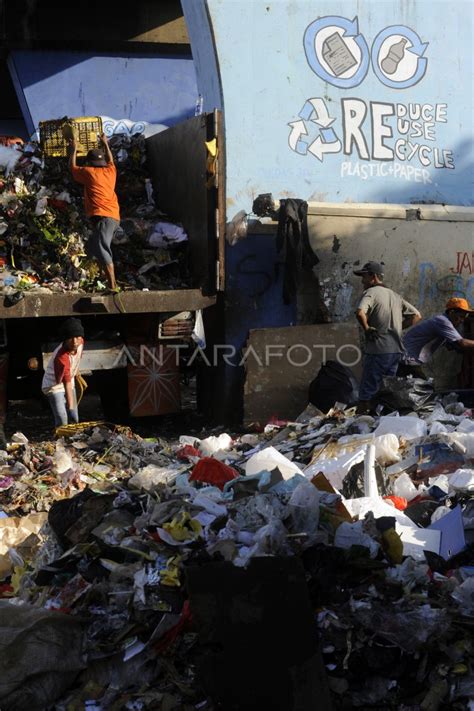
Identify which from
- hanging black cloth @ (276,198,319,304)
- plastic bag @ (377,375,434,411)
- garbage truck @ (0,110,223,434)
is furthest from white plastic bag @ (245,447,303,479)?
hanging black cloth @ (276,198,319,304)

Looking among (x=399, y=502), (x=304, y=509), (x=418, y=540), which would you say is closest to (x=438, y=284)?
(x=399, y=502)

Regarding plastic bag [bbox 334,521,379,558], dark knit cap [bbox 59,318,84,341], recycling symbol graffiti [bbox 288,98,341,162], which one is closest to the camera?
plastic bag [bbox 334,521,379,558]

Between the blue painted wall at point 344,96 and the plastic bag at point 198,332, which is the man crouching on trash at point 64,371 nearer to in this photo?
the plastic bag at point 198,332

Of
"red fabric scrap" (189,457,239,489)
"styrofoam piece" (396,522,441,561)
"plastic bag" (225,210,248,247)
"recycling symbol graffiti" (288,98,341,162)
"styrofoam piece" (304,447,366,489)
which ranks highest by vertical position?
"recycling symbol graffiti" (288,98,341,162)

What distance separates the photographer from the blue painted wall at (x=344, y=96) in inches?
337

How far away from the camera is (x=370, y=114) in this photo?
9.09 m

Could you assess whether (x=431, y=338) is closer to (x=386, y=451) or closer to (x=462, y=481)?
(x=386, y=451)

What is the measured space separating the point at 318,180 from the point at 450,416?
3.21 m

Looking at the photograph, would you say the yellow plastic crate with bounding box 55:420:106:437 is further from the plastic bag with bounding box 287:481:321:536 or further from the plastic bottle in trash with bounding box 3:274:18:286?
the plastic bag with bounding box 287:481:321:536

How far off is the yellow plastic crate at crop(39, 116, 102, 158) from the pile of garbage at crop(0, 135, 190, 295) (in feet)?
0.37

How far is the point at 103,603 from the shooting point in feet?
12.9

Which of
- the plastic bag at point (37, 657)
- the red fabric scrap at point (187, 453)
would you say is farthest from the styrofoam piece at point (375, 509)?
the red fabric scrap at point (187, 453)

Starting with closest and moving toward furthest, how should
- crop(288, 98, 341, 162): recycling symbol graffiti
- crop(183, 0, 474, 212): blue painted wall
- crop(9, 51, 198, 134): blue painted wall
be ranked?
crop(183, 0, 474, 212): blue painted wall < crop(288, 98, 341, 162): recycling symbol graffiti < crop(9, 51, 198, 134): blue painted wall

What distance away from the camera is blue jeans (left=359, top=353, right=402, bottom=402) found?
806cm
